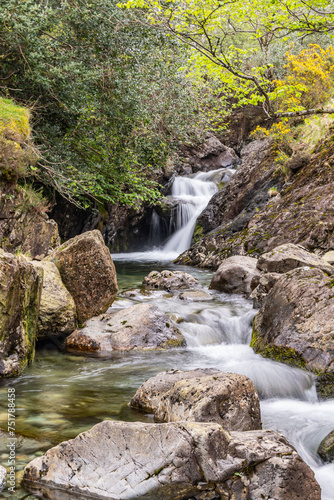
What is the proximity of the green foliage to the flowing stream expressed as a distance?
18.5 feet

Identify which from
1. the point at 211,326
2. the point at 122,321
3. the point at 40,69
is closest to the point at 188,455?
the point at 122,321

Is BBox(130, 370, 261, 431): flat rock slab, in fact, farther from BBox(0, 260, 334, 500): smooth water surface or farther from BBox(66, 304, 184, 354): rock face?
BBox(66, 304, 184, 354): rock face

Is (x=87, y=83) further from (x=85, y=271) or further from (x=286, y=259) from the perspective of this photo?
(x=286, y=259)

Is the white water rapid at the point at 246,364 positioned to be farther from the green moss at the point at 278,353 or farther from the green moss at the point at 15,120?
the green moss at the point at 15,120

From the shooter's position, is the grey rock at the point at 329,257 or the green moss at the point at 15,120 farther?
the grey rock at the point at 329,257

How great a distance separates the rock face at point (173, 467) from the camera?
263 cm

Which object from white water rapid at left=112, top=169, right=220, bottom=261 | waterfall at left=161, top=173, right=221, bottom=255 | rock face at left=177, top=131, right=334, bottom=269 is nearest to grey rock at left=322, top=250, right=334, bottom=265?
rock face at left=177, top=131, right=334, bottom=269

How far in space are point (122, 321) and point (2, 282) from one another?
8.07 ft

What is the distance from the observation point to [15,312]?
5.11m

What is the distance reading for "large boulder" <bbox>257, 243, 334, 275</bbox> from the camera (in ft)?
29.9


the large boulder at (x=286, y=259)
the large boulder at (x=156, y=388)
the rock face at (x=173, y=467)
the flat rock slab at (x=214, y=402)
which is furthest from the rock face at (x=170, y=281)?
the rock face at (x=173, y=467)

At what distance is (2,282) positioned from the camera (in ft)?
15.9

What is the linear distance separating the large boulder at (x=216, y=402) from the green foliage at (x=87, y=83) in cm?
775

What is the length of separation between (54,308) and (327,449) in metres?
4.42
